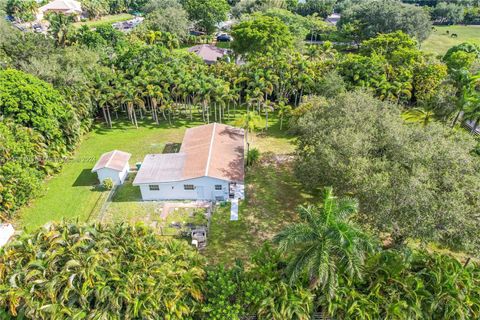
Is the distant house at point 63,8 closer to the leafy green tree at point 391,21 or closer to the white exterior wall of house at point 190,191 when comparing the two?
the leafy green tree at point 391,21

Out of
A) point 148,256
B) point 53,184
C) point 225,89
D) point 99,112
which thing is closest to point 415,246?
point 148,256

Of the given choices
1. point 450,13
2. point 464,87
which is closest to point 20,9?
point 464,87

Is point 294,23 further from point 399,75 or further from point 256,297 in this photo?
point 256,297

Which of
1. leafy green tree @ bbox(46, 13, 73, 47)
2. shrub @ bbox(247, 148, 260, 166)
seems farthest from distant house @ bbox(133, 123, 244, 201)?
leafy green tree @ bbox(46, 13, 73, 47)

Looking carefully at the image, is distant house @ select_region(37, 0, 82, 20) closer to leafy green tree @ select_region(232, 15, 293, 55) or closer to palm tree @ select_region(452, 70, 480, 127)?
leafy green tree @ select_region(232, 15, 293, 55)

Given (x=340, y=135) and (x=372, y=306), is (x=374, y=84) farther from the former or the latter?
(x=372, y=306)

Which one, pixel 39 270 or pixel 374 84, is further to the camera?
pixel 374 84

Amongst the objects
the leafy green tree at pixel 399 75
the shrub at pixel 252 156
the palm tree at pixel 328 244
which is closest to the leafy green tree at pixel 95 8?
the leafy green tree at pixel 399 75
